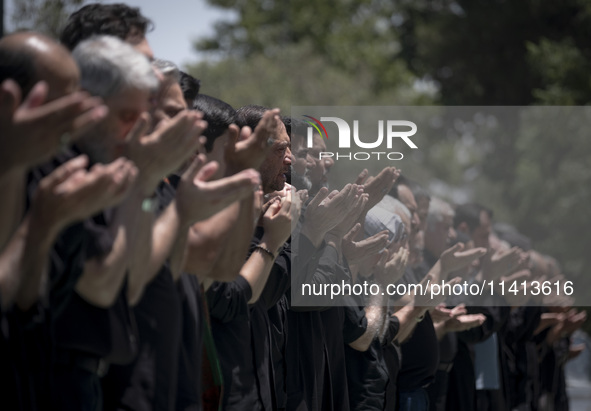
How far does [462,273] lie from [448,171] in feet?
99.8

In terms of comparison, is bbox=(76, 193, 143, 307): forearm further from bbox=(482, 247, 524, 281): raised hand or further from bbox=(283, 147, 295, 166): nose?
bbox=(482, 247, 524, 281): raised hand

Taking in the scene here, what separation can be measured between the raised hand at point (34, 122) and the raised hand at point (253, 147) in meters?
1.09

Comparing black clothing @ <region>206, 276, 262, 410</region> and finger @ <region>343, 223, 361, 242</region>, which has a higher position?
finger @ <region>343, 223, 361, 242</region>

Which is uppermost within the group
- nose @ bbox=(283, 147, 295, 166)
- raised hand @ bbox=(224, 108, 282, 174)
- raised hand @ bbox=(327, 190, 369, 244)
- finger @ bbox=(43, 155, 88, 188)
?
nose @ bbox=(283, 147, 295, 166)

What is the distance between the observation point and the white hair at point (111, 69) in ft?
10.4

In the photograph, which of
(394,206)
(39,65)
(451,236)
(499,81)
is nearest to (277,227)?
(39,65)

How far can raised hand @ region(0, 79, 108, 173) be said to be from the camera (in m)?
2.58

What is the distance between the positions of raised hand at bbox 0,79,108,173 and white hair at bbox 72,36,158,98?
0.55 m

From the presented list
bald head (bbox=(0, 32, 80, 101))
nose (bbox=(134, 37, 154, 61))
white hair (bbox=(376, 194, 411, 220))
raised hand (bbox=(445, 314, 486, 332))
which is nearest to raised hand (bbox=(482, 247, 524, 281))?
raised hand (bbox=(445, 314, 486, 332))

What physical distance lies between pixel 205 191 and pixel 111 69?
466 millimetres

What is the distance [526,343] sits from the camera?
34.1 feet

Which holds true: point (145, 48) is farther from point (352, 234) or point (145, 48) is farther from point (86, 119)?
point (352, 234)

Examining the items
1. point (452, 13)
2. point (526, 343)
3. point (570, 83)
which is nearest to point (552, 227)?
point (570, 83)

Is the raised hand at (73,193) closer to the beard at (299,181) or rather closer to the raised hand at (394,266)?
the beard at (299,181)
